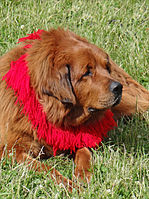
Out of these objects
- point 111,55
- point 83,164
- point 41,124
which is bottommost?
point 83,164

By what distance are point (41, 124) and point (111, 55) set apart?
2.35m

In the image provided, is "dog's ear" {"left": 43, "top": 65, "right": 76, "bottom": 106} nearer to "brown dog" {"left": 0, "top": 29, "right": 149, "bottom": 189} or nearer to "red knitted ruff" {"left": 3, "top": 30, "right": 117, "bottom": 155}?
"brown dog" {"left": 0, "top": 29, "right": 149, "bottom": 189}

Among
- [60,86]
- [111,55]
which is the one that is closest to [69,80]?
[60,86]

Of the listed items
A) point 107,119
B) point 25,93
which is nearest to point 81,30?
point 107,119

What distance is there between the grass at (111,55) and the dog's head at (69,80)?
0.51m

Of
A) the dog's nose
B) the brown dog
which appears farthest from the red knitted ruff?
the dog's nose

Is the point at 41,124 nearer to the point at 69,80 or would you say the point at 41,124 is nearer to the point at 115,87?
the point at 69,80

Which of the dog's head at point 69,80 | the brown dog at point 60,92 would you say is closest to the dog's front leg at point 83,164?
the brown dog at point 60,92

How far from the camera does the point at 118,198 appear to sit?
291 centimetres

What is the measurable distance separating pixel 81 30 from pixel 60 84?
8.77 feet

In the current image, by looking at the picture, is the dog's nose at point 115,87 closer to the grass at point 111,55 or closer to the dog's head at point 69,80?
the dog's head at point 69,80

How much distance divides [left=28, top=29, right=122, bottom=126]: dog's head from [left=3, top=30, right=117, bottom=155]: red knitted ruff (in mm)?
79

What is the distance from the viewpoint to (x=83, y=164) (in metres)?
3.51

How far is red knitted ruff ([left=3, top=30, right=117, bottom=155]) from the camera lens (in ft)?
11.2
